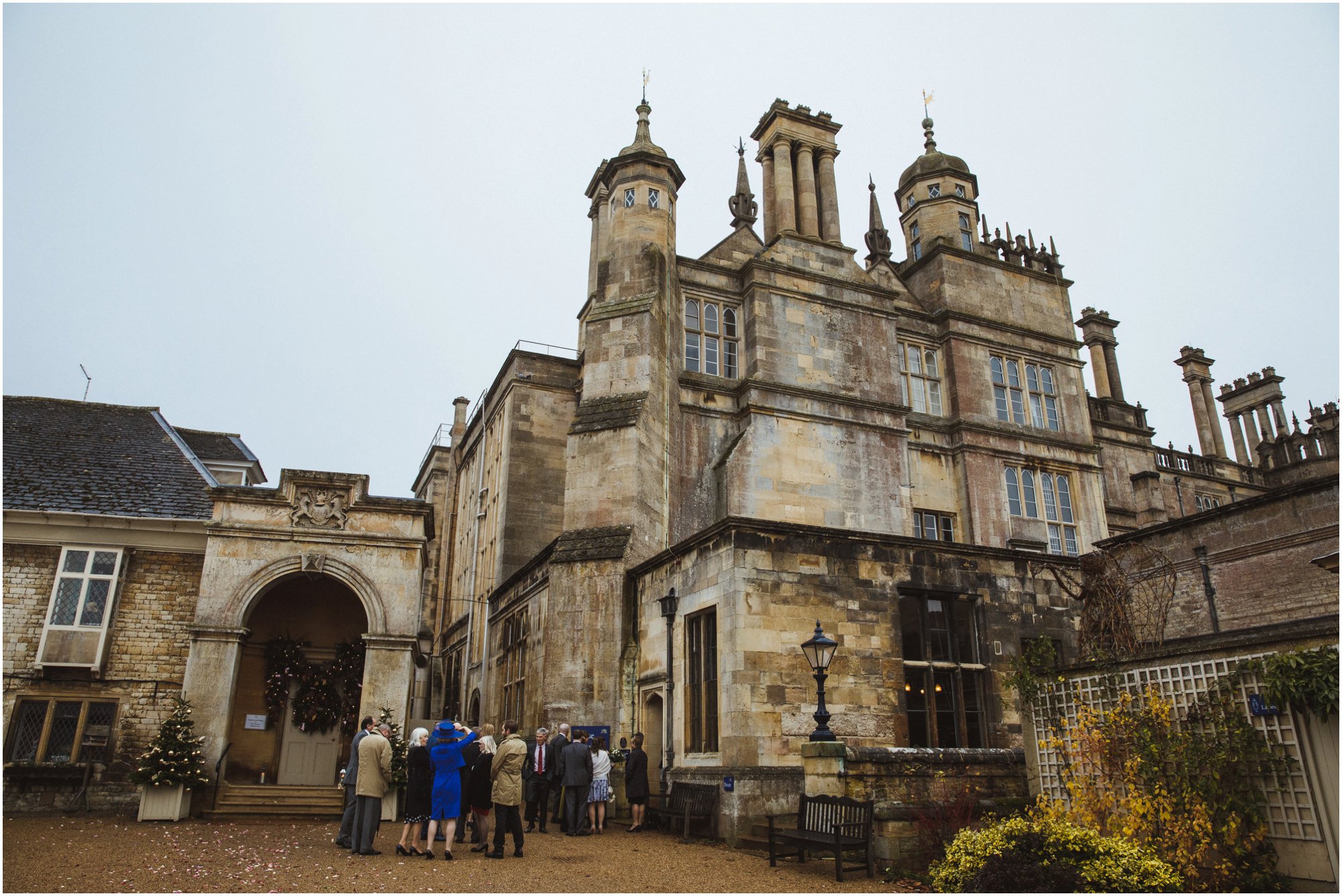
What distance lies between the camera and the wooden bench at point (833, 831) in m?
9.87

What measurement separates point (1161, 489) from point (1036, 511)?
310 inches

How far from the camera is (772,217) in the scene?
2556 cm

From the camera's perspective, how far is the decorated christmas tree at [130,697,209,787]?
14.2 metres

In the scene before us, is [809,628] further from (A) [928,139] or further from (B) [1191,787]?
(A) [928,139]

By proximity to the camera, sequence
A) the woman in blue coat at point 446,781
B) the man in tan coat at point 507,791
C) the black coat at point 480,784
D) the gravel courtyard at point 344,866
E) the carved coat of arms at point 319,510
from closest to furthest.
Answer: the gravel courtyard at point 344,866, the woman in blue coat at point 446,781, the man in tan coat at point 507,791, the black coat at point 480,784, the carved coat of arms at point 319,510

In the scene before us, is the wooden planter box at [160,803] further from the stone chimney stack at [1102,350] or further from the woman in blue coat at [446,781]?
the stone chimney stack at [1102,350]

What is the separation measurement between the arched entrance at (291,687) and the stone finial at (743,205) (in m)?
15.2

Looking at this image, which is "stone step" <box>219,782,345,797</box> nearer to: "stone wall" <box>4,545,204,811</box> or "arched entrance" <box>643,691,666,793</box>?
"stone wall" <box>4,545,204,811</box>

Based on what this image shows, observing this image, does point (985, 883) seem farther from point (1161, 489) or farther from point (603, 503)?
point (1161, 489)

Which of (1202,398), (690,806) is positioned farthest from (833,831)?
(1202,398)

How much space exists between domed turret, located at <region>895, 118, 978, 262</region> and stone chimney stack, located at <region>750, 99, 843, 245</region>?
4.07 meters

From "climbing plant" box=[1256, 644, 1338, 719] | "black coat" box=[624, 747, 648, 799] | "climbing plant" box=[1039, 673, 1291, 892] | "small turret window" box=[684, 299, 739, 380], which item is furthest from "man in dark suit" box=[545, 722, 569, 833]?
"small turret window" box=[684, 299, 739, 380]

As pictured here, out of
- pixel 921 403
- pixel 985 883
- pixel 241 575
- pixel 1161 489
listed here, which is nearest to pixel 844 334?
pixel 921 403

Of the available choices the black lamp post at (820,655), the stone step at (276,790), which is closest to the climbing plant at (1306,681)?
the black lamp post at (820,655)
